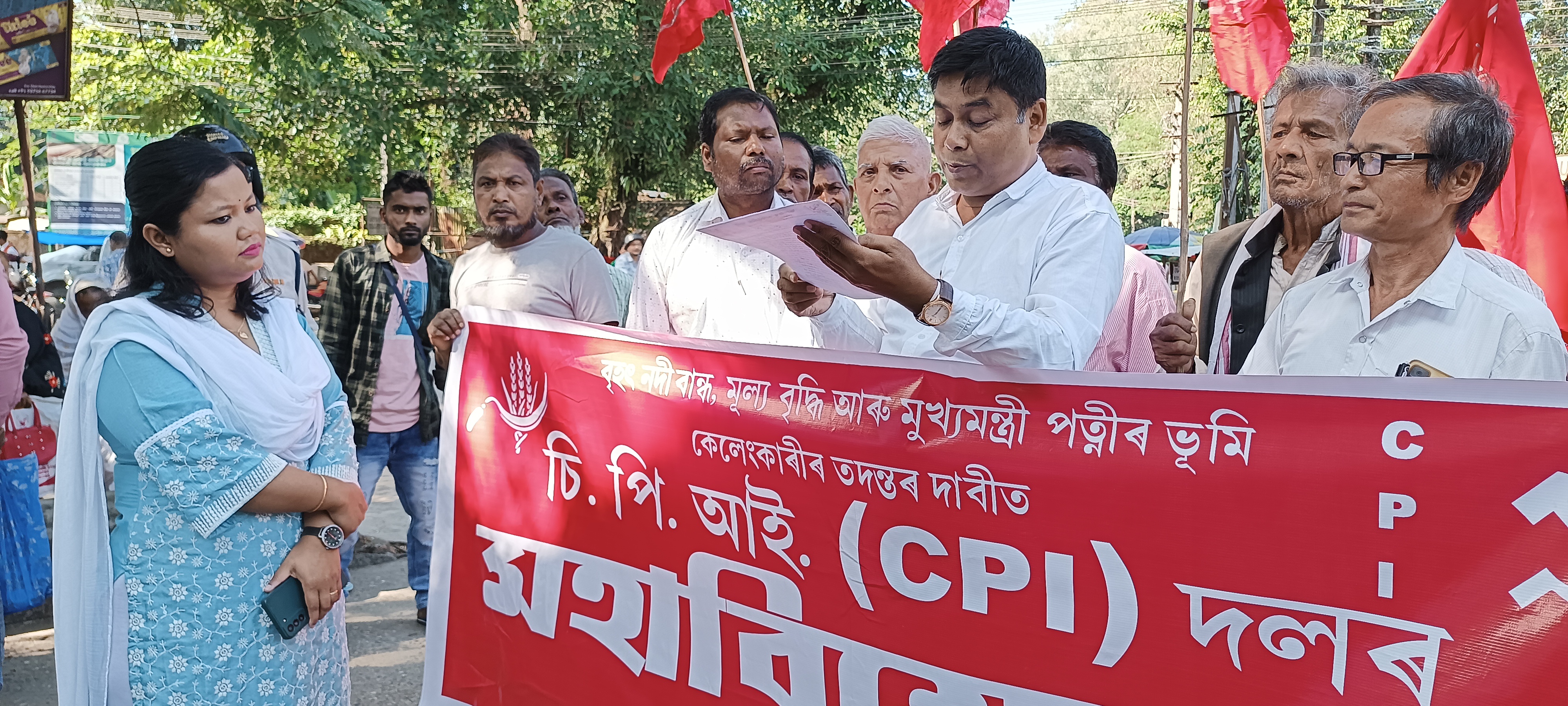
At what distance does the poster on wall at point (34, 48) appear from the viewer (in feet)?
19.5

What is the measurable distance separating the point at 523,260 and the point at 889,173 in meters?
1.27

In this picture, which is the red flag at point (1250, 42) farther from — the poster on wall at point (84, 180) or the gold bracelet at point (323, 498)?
the poster on wall at point (84, 180)

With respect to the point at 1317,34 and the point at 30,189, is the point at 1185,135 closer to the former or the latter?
the point at 30,189

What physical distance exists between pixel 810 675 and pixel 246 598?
1146 mm

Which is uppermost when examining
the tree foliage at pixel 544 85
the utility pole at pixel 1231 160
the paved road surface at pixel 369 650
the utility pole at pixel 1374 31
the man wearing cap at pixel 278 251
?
the utility pole at pixel 1374 31

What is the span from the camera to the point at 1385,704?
173 cm

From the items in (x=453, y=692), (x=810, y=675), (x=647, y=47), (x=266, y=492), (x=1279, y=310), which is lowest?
(x=453, y=692)

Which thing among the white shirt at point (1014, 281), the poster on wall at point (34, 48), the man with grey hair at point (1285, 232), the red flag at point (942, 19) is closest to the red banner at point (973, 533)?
the white shirt at point (1014, 281)

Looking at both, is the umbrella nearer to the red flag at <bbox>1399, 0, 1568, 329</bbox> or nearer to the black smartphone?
the red flag at <bbox>1399, 0, 1568, 329</bbox>

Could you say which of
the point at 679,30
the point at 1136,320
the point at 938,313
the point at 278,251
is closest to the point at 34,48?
the point at 278,251

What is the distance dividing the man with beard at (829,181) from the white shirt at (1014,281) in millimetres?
2118

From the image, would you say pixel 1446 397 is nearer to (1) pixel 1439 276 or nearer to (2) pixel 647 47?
(1) pixel 1439 276

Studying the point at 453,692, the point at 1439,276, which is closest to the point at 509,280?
the point at 453,692

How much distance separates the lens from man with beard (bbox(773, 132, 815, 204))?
4250 millimetres
